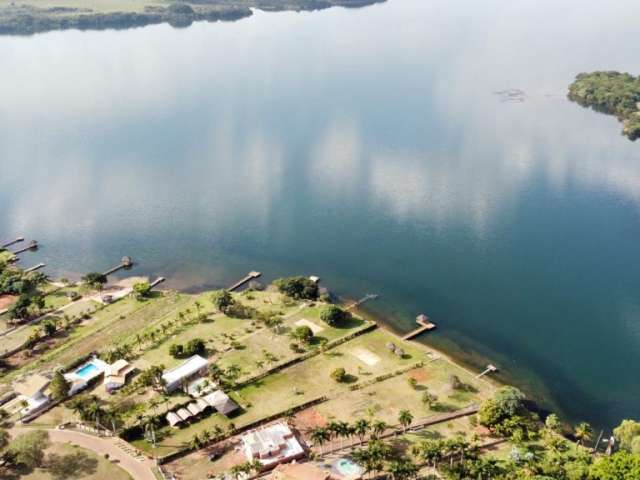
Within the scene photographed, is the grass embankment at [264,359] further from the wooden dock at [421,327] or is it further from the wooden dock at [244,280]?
the wooden dock at [244,280]

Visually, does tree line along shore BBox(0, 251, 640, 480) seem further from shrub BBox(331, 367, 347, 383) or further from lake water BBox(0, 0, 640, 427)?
lake water BBox(0, 0, 640, 427)

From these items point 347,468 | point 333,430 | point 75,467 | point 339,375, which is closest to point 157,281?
point 339,375

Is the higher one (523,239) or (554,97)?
(554,97)

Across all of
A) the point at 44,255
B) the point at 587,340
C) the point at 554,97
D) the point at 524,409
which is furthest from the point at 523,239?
the point at 554,97

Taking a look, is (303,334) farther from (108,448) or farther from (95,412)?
(108,448)

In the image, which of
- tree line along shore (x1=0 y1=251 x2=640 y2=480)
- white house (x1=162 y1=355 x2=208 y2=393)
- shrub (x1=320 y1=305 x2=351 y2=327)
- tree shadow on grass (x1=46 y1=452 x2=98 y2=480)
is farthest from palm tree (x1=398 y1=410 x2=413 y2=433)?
tree shadow on grass (x1=46 y1=452 x2=98 y2=480)

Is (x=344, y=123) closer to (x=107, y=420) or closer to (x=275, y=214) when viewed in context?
(x=275, y=214)
